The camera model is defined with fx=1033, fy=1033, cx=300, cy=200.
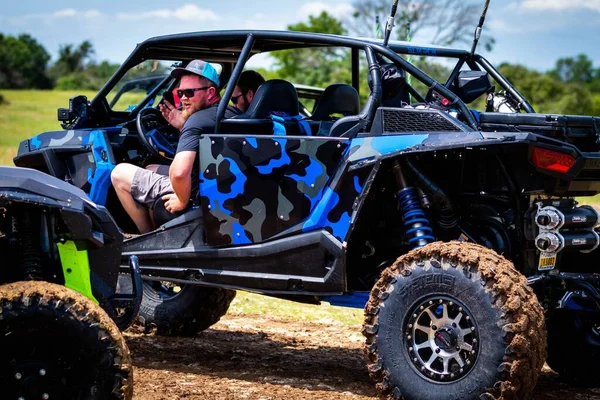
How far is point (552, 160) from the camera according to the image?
5371 millimetres

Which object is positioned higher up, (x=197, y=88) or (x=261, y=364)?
(x=197, y=88)

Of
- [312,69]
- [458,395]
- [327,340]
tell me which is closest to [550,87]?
[312,69]

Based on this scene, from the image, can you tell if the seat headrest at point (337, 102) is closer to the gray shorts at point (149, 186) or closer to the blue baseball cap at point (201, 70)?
the blue baseball cap at point (201, 70)

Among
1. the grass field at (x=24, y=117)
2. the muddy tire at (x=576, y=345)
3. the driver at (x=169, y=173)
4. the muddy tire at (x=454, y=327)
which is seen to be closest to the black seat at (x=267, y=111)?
the driver at (x=169, y=173)

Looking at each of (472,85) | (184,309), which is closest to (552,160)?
(472,85)

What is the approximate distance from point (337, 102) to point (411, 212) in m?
1.59

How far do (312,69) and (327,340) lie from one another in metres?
27.9

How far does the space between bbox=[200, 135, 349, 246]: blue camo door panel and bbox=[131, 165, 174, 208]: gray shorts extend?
53 cm

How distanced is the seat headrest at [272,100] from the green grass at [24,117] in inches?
623

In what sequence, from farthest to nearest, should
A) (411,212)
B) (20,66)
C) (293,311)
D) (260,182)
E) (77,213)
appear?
(20,66), (293,311), (260,182), (411,212), (77,213)

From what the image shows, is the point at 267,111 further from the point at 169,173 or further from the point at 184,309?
the point at 184,309

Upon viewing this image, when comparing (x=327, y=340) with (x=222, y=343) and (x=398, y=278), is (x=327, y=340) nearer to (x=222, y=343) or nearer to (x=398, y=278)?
(x=222, y=343)

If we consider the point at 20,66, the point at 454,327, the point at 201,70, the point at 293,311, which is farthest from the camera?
the point at 20,66

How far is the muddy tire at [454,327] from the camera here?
16.8 feet
